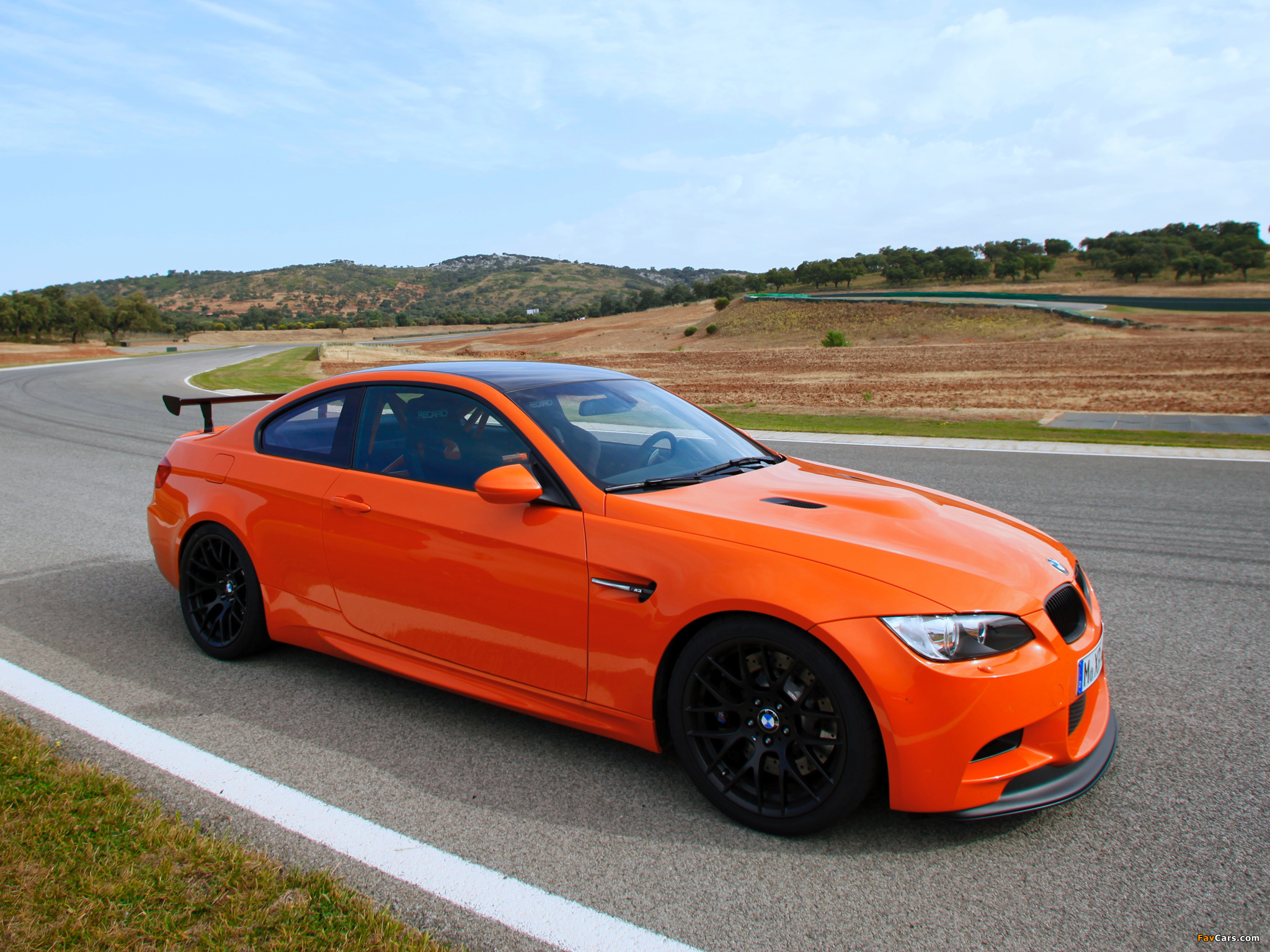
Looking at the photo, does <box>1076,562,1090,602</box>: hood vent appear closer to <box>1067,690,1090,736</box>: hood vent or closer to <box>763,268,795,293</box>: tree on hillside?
<box>1067,690,1090,736</box>: hood vent

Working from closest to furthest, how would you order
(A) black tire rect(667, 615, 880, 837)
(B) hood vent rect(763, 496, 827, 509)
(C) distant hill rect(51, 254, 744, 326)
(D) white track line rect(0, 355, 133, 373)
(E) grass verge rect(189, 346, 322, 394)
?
1. (A) black tire rect(667, 615, 880, 837)
2. (B) hood vent rect(763, 496, 827, 509)
3. (E) grass verge rect(189, 346, 322, 394)
4. (D) white track line rect(0, 355, 133, 373)
5. (C) distant hill rect(51, 254, 744, 326)

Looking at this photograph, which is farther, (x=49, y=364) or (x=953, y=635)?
(x=49, y=364)

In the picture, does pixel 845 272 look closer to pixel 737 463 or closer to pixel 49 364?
pixel 49 364

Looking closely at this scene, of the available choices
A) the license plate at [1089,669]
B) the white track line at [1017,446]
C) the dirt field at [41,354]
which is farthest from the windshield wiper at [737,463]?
the dirt field at [41,354]

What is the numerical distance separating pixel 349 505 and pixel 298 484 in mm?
425

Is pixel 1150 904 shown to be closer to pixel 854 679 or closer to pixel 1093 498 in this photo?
pixel 854 679

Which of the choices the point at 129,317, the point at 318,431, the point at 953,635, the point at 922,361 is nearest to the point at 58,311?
the point at 129,317

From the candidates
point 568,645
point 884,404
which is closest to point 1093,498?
point 568,645

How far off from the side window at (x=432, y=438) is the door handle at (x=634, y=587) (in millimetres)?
656

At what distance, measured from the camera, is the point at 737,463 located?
387 cm

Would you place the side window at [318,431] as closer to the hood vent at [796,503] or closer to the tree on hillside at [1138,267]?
the hood vent at [796,503]

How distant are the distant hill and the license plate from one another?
130m

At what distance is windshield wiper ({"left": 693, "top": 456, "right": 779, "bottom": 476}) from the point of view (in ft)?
11.9

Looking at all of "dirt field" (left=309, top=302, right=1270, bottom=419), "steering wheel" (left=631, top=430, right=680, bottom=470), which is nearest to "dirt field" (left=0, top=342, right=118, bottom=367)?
"dirt field" (left=309, top=302, right=1270, bottom=419)
